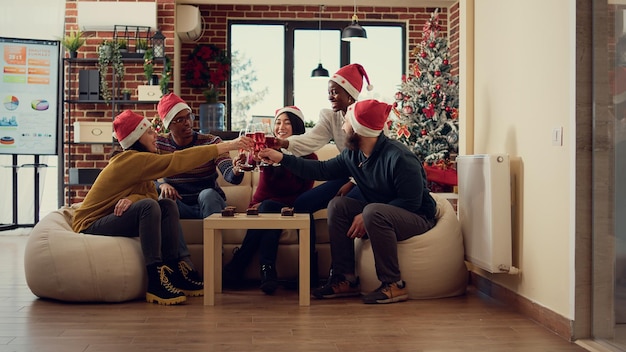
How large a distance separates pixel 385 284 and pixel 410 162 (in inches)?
25.8

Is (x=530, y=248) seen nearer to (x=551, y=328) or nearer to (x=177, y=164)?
(x=551, y=328)

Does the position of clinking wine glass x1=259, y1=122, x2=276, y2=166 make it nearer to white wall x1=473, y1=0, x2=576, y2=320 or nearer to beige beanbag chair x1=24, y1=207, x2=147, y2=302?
beige beanbag chair x1=24, y1=207, x2=147, y2=302

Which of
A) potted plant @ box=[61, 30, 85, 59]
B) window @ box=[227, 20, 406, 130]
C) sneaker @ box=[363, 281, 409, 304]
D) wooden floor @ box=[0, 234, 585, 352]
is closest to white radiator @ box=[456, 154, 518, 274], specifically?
wooden floor @ box=[0, 234, 585, 352]

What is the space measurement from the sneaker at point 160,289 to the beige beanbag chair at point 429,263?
39.8 inches

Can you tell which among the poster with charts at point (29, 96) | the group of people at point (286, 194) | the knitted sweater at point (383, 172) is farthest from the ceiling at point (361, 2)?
the knitted sweater at point (383, 172)

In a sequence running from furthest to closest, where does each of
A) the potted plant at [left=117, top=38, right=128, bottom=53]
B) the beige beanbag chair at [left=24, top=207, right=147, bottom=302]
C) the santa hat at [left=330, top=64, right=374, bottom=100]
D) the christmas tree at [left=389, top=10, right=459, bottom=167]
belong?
the potted plant at [left=117, top=38, right=128, bottom=53] → the christmas tree at [left=389, top=10, right=459, bottom=167] → the santa hat at [left=330, top=64, right=374, bottom=100] → the beige beanbag chair at [left=24, top=207, right=147, bottom=302]

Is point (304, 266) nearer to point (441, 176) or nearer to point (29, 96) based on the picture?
point (441, 176)

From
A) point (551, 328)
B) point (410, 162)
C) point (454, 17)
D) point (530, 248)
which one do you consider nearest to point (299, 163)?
point (410, 162)

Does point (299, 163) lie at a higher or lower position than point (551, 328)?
higher

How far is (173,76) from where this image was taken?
842 centimetres

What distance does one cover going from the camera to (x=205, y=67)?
30.5 feet

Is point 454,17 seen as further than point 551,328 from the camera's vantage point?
Yes

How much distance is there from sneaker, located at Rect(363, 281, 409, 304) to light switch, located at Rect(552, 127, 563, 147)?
1.17 meters

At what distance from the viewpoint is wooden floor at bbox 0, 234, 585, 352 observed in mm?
2965
